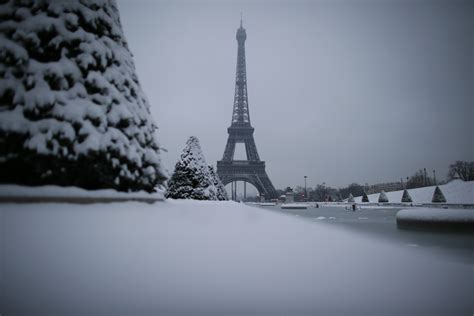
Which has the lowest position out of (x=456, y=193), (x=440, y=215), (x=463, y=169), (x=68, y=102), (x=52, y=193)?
(x=456, y=193)

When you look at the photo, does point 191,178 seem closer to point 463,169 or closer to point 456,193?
point 456,193

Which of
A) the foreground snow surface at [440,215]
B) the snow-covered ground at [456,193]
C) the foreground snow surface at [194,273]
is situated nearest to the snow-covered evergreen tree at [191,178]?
the foreground snow surface at [440,215]

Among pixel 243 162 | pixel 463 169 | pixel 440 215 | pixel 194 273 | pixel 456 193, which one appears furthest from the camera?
pixel 463 169

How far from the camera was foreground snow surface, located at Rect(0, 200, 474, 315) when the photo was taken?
166 cm

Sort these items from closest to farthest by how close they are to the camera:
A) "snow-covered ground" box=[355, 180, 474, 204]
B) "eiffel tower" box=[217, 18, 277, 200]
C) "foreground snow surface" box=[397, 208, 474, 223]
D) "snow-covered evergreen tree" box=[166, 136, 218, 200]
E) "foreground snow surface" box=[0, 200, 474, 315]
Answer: "foreground snow surface" box=[0, 200, 474, 315] < "foreground snow surface" box=[397, 208, 474, 223] < "snow-covered evergreen tree" box=[166, 136, 218, 200] < "snow-covered ground" box=[355, 180, 474, 204] < "eiffel tower" box=[217, 18, 277, 200]

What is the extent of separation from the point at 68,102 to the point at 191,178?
31.1 feet

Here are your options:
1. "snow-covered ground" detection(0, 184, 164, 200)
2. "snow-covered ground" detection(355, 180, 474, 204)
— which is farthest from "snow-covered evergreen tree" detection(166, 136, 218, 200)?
"snow-covered ground" detection(355, 180, 474, 204)

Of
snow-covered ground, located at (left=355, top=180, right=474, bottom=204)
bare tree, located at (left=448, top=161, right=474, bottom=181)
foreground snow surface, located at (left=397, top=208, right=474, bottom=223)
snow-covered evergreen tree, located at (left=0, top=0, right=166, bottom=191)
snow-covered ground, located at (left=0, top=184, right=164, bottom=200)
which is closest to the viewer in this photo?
snow-covered ground, located at (left=0, top=184, right=164, bottom=200)

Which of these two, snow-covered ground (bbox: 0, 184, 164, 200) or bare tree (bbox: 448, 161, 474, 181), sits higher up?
bare tree (bbox: 448, 161, 474, 181)

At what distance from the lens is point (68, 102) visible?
3383mm

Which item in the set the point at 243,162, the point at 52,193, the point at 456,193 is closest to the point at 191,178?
the point at 52,193

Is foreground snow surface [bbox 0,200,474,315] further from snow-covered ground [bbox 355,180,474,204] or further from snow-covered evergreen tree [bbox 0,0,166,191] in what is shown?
snow-covered ground [bbox 355,180,474,204]

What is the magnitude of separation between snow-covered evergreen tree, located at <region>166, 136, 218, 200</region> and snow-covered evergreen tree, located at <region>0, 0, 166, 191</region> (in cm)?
821

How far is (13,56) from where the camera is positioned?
126 inches
